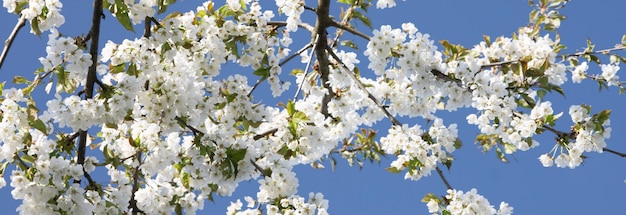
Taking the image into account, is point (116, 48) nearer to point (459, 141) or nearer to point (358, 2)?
point (358, 2)

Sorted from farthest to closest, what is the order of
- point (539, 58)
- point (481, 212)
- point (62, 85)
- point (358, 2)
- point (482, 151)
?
point (482, 151) → point (358, 2) → point (539, 58) → point (481, 212) → point (62, 85)

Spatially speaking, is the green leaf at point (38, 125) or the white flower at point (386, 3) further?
the white flower at point (386, 3)

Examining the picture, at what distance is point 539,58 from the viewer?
4594mm

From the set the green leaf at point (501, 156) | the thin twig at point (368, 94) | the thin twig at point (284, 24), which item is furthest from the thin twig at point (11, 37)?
the green leaf at point (501, 156)

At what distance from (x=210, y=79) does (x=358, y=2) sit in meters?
1.11

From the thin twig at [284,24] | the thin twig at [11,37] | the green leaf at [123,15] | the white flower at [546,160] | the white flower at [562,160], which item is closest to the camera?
the thin twig at [11,37]

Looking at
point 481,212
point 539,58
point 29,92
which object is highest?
point 539,58

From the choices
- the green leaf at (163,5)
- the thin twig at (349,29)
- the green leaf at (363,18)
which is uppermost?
the green leaf at (363,18)

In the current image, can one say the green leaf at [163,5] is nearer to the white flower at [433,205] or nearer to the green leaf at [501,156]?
the white flower at [433,205]

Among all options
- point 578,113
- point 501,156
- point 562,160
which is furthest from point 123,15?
point 501,156

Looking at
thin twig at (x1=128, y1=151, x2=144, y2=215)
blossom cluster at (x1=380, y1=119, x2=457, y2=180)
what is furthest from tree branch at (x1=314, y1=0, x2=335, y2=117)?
thin twig at (x1=128, y1=151, x2=144, y2=215)

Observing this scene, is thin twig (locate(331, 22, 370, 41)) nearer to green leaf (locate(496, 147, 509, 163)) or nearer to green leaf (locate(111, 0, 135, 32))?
green leaf (locate(111, 0, 135, 32))

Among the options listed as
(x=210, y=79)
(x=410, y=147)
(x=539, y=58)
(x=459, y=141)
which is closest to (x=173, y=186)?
(x=210, y=79)

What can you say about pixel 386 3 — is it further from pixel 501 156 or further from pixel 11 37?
pixel 11 37
